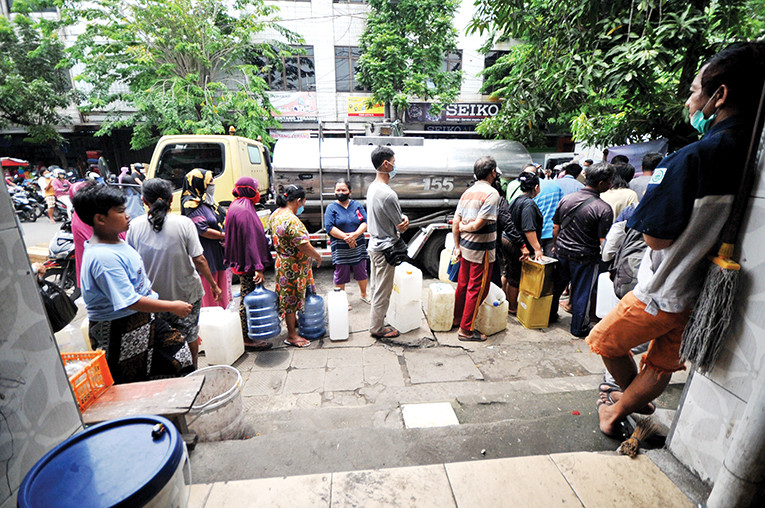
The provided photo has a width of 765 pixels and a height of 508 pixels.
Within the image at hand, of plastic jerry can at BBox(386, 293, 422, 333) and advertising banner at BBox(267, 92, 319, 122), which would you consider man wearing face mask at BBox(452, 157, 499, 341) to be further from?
advertising banner at BBox(267, 92, 319, 122)

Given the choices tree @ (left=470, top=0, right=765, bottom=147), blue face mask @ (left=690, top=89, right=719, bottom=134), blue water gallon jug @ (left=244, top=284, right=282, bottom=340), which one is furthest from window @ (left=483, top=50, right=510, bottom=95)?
blue face mask @ (left=690, top=89, right=719, bottom=134)

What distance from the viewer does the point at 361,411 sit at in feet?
8.55

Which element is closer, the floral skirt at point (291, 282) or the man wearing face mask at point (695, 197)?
the man wearing face mask at point (695, 197)

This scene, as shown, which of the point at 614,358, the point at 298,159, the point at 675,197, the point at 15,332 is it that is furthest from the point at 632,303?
the point at 298,159

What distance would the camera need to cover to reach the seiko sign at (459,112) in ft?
47.5

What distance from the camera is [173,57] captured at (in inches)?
432

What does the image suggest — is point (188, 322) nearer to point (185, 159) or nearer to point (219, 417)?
point (219, 417)

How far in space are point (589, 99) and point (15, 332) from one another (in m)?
4.11

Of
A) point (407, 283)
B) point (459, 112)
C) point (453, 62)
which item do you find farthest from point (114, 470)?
point (453, 62)

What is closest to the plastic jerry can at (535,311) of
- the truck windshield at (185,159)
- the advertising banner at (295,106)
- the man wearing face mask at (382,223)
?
the man wearing face mask at (382,223)

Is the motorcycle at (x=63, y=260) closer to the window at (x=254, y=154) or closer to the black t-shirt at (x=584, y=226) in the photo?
the window at (x=254, y=154)

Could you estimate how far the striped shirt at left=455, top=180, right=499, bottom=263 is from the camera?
351 cm

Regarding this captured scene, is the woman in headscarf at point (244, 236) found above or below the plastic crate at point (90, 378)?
above

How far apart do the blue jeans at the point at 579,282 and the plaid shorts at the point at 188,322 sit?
3837 millimetres
